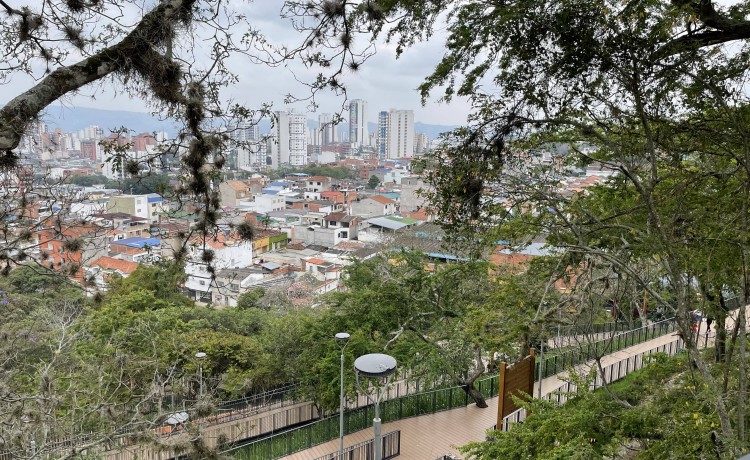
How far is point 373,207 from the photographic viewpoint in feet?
169

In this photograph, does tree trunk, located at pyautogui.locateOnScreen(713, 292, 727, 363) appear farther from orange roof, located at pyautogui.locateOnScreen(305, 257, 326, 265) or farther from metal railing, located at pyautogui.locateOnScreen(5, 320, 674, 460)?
orange roof, located at pyautogui.locateOnScreen(305, 257, 326, 265)

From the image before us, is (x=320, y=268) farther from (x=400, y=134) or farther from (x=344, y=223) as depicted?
(x=400, y=134)

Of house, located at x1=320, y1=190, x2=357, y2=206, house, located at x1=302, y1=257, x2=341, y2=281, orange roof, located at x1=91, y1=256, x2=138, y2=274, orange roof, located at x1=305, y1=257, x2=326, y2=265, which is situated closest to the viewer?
orange roof, located at x1=91, y1=256, x2=138, y2=274

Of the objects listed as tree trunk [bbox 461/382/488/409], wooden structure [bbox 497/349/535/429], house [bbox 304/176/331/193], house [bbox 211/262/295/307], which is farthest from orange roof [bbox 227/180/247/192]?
wooden structure [bbox 497/349/535/429]

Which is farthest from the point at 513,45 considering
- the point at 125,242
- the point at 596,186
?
the point at 125,242

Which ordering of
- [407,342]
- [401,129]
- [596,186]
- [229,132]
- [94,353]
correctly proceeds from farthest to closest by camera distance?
[401,129], [94,353], [407,342], [596,186], [229,132]

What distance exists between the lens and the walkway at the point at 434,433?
9406mm

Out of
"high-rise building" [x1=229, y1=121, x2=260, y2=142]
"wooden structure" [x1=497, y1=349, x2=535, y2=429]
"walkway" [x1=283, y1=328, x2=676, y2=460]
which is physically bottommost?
"walkway" [x1=283, y1=328, x2=676, y2=460]

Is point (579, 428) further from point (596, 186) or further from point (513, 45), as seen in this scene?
point (596, 186)

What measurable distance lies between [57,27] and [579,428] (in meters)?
4.98

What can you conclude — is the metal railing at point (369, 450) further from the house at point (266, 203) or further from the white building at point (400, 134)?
the white building at point (400, 134)

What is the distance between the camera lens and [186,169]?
366 centimetres

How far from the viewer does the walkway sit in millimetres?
9406

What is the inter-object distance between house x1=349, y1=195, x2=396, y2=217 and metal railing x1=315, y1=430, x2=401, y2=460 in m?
42.2
